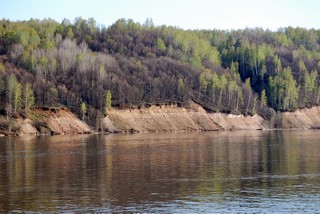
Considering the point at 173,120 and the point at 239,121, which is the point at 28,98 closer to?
the point at 173,120

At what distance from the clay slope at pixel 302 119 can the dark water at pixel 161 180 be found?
90.8 metres

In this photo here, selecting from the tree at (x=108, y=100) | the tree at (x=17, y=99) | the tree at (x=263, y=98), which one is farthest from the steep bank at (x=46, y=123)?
the tree at (x=263, y=98)

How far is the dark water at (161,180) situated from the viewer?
48281mm

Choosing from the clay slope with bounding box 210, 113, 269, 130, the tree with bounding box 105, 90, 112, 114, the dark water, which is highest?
the tree with bounding box 105, 90, 112, 114

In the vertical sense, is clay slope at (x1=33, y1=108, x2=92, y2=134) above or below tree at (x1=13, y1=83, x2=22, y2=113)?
below

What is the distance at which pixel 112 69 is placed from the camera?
18850 cm

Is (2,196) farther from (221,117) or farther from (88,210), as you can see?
(221,117)

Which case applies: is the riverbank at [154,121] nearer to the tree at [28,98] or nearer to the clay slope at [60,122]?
the clay slope at [60,122]

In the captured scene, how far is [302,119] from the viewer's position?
192 metres

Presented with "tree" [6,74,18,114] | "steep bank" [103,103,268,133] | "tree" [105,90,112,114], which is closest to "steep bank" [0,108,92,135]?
"tree" [6,74,18,114]

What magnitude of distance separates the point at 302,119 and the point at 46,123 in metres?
80.8

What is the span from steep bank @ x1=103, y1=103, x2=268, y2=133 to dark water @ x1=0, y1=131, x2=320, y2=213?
2427 inches

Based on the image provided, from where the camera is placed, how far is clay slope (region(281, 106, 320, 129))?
188 m

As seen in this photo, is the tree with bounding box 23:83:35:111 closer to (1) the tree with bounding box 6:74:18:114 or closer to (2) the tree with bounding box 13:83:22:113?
(2) the tree with bounding box 13:83:22:113
